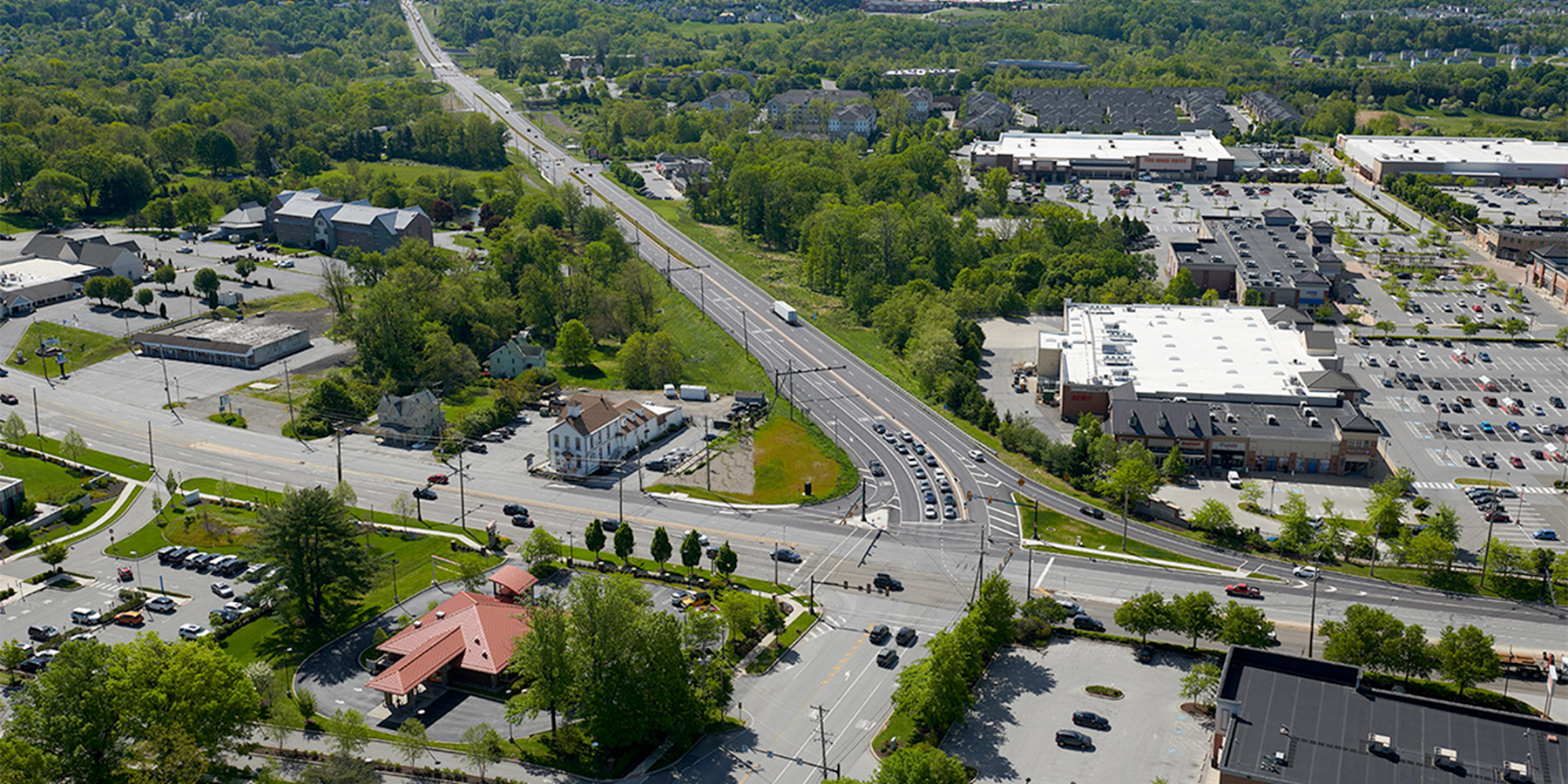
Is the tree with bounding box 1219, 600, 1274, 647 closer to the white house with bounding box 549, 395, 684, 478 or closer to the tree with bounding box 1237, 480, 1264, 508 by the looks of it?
the tree with bounding box 1237, 480, 1264, 508

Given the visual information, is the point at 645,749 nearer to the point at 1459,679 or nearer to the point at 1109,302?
the point at 1459,679

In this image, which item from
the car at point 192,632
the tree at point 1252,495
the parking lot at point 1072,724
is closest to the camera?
the parking lot at point 1072,724

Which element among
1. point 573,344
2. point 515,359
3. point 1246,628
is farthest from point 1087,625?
point 573,344

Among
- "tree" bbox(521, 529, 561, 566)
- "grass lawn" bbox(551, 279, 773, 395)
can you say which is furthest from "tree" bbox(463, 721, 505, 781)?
"grass lawn" bbox(551, 279, 773, 395)

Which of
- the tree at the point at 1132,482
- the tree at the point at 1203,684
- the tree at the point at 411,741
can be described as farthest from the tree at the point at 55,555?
the tree at the point at 1132,482

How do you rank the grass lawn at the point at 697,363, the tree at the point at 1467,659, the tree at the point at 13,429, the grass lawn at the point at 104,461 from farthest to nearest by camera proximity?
1. the grass lawn at the point at 697,363
2. the tree at the point at 13,429
3. the grass lawn at the point at 104,461
4. the tree at the point at 1467,659

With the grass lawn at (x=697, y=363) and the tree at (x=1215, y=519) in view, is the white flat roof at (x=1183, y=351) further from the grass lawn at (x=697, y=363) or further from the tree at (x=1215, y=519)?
the grass lawn at (x=697, y=363)
